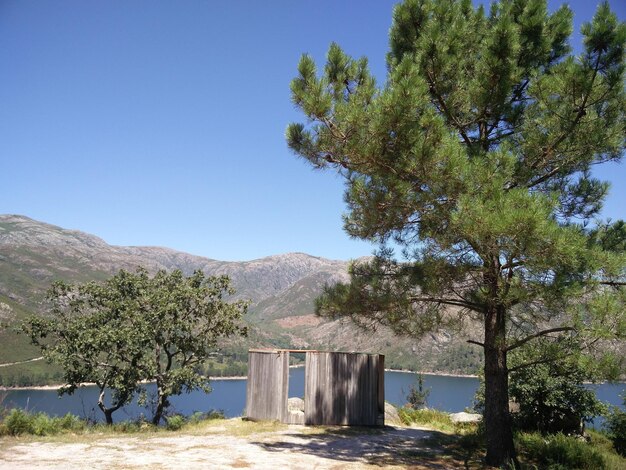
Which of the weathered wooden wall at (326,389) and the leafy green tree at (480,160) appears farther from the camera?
the weathered wooden wall at (326,389)

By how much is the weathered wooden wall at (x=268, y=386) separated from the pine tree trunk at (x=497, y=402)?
5.59 m

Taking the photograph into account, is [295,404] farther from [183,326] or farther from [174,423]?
[183,326]

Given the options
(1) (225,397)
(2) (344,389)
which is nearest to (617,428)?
(2) (344,389)

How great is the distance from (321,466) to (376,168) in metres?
4.88

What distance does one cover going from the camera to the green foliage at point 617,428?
9602mm

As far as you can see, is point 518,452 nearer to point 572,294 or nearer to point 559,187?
point 572,294

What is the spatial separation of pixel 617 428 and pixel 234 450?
27.8ft

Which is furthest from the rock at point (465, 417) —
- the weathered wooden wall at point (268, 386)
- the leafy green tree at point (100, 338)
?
the leafy green tree at point (100, 338)

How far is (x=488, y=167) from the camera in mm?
6605

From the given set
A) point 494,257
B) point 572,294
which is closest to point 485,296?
point 494,257

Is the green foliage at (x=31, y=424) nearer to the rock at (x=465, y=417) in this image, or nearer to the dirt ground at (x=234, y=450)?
the dirt ground at (x=234, y=450)

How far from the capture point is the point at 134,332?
16.7 meters

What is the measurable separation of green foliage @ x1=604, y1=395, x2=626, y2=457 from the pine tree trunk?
410 centimetres

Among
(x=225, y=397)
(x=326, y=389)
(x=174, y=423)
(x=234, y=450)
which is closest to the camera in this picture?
(x=234, y=450)
